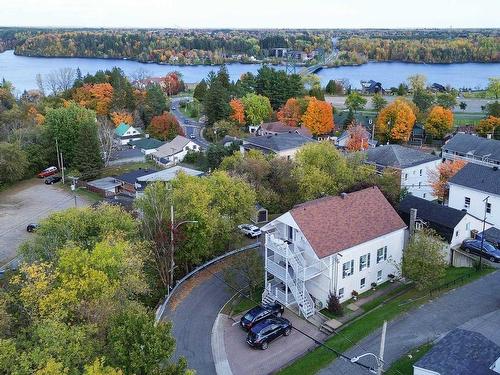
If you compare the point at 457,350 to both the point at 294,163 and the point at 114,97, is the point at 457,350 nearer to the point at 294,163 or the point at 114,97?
the point at 294,163

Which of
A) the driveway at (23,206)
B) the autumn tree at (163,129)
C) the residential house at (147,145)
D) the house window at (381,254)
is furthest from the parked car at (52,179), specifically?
the house window at (381,254)

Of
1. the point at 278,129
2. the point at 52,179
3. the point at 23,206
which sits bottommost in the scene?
the point at 23,206

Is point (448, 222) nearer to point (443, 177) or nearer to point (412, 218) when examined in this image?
point (412, 218)

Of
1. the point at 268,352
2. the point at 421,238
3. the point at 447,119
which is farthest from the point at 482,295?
the point at 447,119

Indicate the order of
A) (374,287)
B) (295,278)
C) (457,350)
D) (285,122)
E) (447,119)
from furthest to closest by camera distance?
(285,122) < (447,119) < (374,287) < (295,278) < (457,350)

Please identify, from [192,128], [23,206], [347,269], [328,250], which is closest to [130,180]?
[23,206]

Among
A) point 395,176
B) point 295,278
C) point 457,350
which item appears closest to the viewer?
point 457,350
